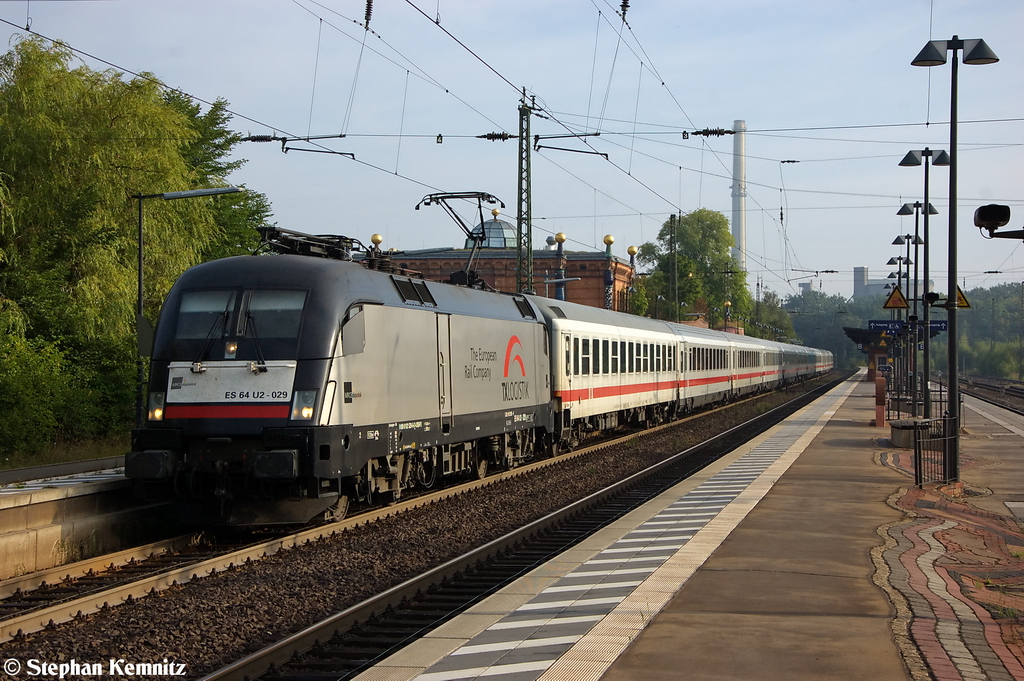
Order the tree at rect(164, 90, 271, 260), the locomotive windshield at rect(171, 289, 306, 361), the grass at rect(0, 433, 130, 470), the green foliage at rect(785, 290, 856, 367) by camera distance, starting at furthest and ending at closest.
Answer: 1. the green foliage at rect(785, 290, 856, 367)
2. the tree at rect(164, 90, 271, 260)
3. the grass at rect(0, 433, 130, 470)
4. the locomotive windshield at rect(171, 289, 306, 361)

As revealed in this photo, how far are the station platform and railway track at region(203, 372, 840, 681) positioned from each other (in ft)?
1.44

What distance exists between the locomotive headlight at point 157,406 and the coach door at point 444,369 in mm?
4296

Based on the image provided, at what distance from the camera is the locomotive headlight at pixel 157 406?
1222 cm

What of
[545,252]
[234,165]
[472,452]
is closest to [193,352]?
[472,452]

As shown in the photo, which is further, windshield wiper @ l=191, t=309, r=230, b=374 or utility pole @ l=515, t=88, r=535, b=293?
utility pole @ l=515, t=88, r=535, b=293

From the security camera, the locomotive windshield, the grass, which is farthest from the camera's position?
the grass

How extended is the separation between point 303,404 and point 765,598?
5667mm

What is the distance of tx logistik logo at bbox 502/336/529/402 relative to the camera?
18516 mm

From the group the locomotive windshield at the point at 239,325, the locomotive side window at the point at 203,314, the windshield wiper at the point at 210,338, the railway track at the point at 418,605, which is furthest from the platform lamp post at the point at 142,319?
the railway track at the point at 418,605

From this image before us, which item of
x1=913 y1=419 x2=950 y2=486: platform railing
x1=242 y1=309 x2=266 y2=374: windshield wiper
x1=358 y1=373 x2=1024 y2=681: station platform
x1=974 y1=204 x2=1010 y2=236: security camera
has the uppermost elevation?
x1=974 y1=204 x2=1010 y2=236: security camera

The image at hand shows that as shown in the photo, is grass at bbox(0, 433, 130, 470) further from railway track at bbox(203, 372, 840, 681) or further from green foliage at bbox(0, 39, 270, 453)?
railway track at bbox(203, 372, 840, 681)

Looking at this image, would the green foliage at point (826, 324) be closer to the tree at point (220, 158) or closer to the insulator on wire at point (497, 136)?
the tree at point (220, 158)

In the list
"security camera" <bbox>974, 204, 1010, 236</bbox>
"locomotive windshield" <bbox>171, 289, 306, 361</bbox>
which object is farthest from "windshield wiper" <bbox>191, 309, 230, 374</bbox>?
"security camera" <bbox>974, 204, 1010, 236</bbox>

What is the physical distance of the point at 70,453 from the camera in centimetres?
2400
